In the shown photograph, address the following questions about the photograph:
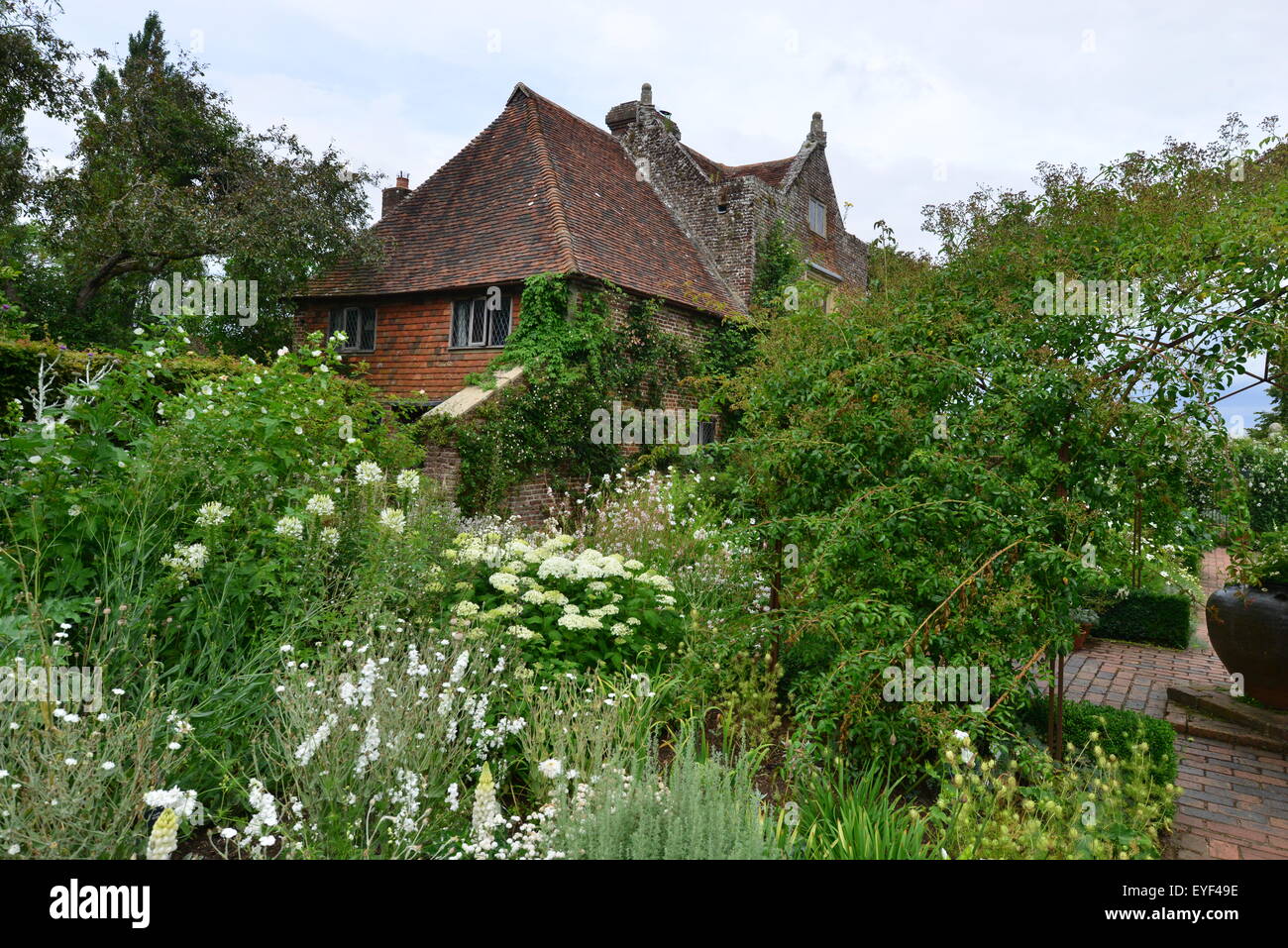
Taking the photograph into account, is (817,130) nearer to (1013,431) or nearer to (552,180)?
(552,180)

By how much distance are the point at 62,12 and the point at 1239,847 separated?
22.7 m

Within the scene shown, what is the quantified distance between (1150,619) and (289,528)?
34.1 ft

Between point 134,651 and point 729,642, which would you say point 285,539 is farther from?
point 729,642

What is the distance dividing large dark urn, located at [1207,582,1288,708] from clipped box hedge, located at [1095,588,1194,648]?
2.99 m

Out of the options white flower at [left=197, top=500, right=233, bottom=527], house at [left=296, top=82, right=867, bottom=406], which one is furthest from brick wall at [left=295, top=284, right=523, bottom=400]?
white flower at [left=197, top=500, right=233, bottom=527]

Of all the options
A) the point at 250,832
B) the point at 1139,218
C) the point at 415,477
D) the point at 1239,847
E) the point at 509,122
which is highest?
the point at 509,122

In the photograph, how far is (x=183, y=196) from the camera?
16688 mm

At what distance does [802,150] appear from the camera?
24.0 metres

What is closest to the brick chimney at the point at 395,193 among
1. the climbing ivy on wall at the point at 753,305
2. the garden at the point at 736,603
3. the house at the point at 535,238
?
the house at the point at 535,238

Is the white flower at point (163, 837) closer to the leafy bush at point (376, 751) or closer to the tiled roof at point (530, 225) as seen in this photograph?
the leafy bush at point (376, 751)

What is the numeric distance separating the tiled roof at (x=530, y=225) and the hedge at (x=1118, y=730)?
37.6ft

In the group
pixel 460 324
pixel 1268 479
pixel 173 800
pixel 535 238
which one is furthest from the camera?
pixel 1268 479

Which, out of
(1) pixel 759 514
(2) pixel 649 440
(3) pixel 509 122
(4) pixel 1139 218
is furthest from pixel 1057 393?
(3) pixel 509 122

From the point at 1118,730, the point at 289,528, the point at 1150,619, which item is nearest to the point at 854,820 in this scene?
the point at 1118,730
